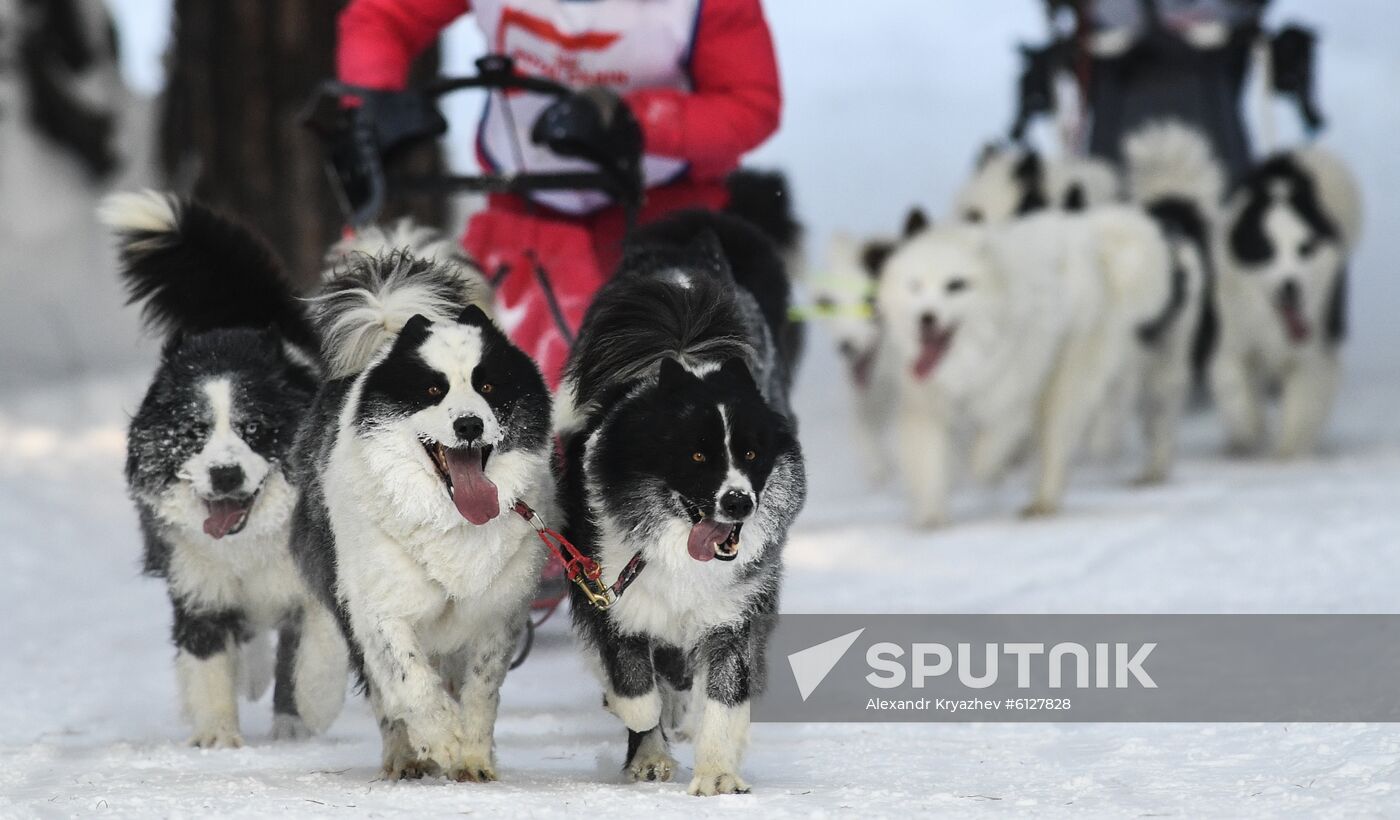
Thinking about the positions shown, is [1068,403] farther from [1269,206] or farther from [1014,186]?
[1269,206]

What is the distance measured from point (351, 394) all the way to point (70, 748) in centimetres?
126

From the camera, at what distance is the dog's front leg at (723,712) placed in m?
3.36

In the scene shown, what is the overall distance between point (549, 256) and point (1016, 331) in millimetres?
3494

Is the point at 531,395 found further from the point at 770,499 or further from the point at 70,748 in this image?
the point at 70,748

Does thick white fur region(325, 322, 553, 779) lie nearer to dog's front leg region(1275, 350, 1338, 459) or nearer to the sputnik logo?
the sputnik logo

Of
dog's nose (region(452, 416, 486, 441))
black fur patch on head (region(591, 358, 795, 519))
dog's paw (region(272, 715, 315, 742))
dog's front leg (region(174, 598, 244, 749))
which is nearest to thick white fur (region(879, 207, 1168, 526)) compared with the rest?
dog's paw (region(272, 715, 315, 742))

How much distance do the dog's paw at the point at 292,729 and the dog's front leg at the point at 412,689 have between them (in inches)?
33.4

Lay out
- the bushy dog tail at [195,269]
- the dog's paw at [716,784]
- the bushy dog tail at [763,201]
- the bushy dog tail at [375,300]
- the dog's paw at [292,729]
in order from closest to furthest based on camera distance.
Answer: the dog's paw at [716,784]
the bushy dog tail at [375,300]
the dog's paw at [292,729]
the bushy dog tail at [195,269]
the bushy dog tail at [763,201]

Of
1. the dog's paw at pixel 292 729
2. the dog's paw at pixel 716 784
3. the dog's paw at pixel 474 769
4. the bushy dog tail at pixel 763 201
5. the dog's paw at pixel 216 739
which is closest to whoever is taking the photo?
the dog's paw at pixel 716 784

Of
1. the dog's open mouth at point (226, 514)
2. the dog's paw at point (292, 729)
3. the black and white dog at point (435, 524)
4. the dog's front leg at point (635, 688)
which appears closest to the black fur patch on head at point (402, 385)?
the black and white dog at point (435, 524)

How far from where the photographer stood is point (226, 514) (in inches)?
157

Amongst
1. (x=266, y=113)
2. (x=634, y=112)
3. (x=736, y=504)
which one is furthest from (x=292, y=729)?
→ (x=266, y=113)

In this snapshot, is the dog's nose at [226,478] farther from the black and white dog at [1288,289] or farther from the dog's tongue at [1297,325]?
the dog's tongue at [1297,325]

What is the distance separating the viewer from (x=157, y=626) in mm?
6102
